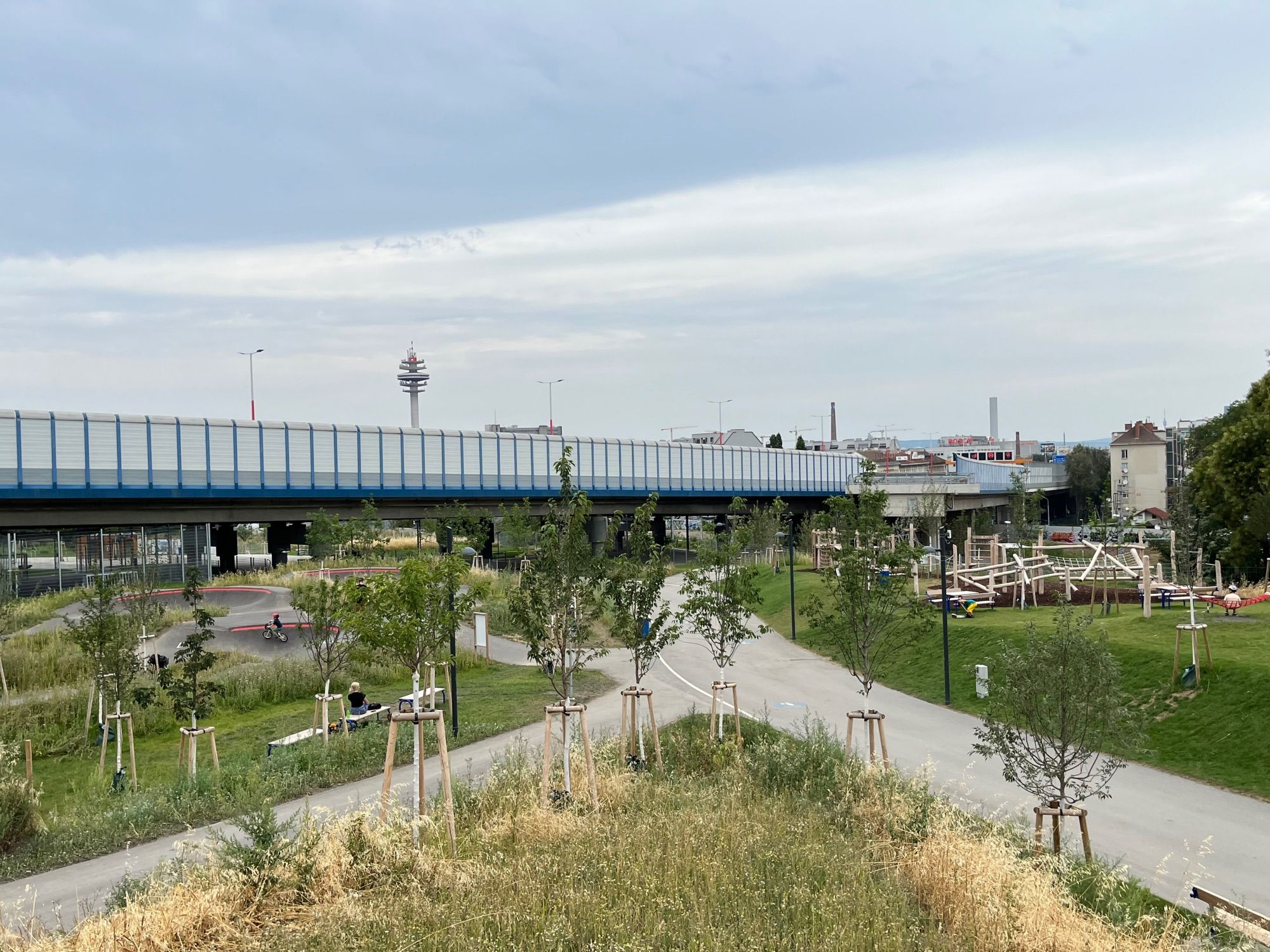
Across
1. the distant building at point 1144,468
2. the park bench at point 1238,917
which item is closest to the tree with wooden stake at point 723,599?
the park bench at point 1238,917

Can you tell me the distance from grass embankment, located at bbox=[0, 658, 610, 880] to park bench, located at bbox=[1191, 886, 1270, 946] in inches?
384

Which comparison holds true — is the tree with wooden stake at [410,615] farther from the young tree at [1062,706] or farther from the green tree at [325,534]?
the green tree at [325,534]

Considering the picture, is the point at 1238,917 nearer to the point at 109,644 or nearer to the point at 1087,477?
the point at 109,644

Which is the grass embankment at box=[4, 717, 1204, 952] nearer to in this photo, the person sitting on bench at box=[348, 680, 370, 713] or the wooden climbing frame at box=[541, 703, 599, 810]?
the wooden climbing frame at box=[541, 703, 599, 810]

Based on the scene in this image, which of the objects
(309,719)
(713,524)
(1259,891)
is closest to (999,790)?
(1259,891)

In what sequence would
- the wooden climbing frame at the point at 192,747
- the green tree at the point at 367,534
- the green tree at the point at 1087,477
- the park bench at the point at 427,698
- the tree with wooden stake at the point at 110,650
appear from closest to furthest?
the wooden climbing frame at the point at 192,747 < the tree with wooden stake at the point at 110,650 < the park bench at the point at 427,698 < the green tree at the point at 367,534 < the green tree at the point at 1087,477

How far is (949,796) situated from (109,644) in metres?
13.5

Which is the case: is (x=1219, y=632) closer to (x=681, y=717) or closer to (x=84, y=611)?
(x=681, y=717)

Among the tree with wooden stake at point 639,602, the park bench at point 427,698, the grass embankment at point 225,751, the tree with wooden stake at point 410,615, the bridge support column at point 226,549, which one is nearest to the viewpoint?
the tree with wooden stake at point 410,615

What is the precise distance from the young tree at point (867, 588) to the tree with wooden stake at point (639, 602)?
245cm

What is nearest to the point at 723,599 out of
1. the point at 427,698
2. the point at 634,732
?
the point at 634,732

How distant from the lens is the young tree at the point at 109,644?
1609 cm

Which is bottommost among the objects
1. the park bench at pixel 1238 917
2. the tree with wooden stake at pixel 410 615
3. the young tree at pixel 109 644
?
the park bench at pixel 1238 917

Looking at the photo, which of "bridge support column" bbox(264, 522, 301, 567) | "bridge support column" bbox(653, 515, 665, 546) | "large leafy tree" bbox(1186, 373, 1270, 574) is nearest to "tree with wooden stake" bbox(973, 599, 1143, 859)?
"large leafy tree" bbox(1186, 373, 1270, 574)
